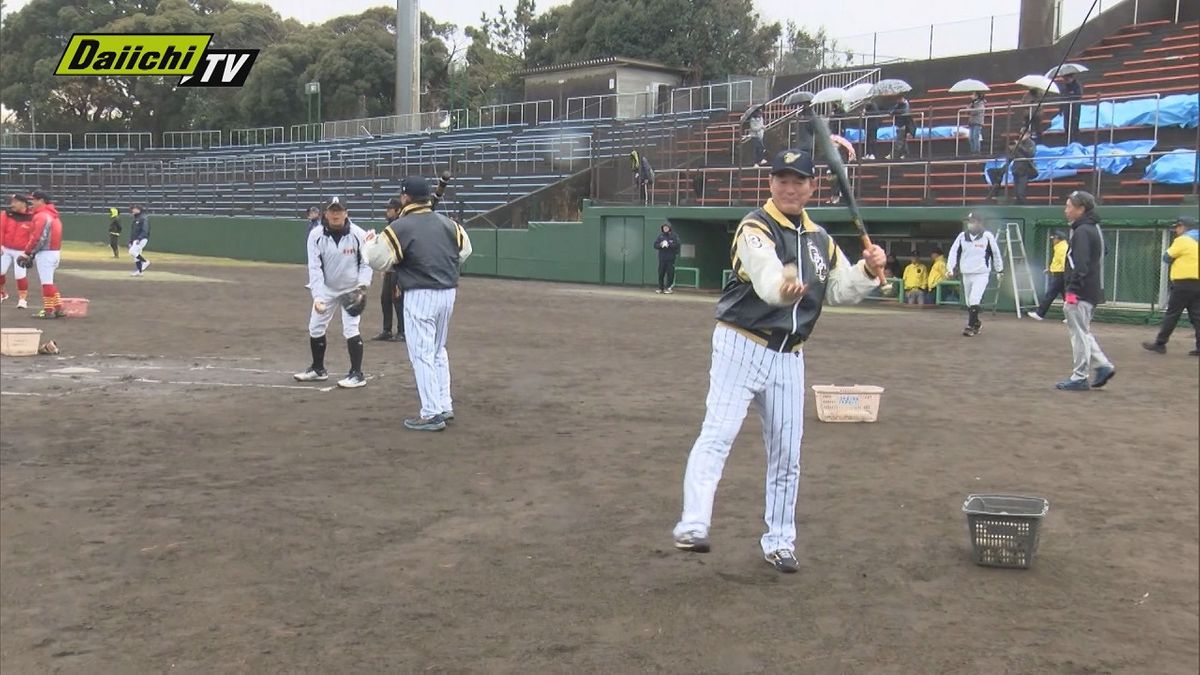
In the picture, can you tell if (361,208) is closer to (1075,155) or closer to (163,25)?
(163,25)

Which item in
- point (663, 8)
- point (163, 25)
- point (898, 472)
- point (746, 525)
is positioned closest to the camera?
point (663, 8)

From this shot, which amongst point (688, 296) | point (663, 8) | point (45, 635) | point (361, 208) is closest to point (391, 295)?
point (361, 208)

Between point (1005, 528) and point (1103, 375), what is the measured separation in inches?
206

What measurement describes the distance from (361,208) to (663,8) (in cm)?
583

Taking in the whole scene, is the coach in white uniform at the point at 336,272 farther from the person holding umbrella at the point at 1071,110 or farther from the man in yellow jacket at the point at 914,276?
the man in yellow jacket at the point at 914,276

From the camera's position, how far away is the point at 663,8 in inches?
112

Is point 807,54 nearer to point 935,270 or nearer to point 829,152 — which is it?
point 829,152

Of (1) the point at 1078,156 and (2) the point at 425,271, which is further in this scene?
(2) the point at 425,271

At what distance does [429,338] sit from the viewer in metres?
7.25

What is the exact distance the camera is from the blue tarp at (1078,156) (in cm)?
228

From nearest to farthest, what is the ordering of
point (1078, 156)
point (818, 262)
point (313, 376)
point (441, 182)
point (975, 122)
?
1. point (1078, 156)
2. point (818, 262)
3. point (975, 122)
4. point (441, 182)
5. point (313, 376)

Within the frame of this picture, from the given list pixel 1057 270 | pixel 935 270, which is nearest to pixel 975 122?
pixel 1057 270

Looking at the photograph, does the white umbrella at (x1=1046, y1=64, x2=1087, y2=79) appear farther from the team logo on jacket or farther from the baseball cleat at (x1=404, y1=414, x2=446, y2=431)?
the baseball cleat at (x1=404, y1=414, x2=446, y2=431)

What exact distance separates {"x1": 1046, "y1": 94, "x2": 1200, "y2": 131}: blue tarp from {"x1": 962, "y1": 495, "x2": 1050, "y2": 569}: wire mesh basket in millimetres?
2338
